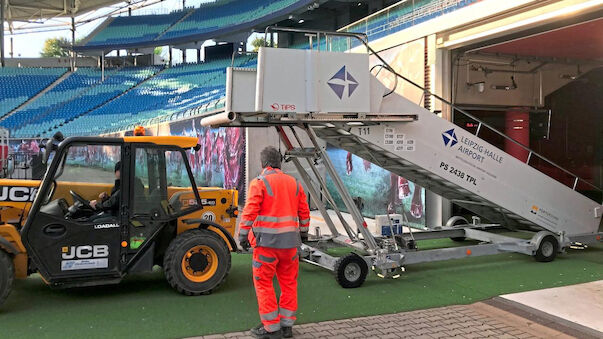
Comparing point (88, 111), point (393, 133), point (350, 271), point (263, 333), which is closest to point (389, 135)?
point (393, 133)

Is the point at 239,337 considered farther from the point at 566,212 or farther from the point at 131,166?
the point at 566,212

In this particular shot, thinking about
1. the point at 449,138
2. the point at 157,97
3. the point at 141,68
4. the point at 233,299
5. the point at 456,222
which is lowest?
→ the point at 233,299

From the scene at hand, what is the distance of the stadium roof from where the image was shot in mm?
41625

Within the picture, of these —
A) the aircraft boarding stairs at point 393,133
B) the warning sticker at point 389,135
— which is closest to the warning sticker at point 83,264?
the aircraft boarding stairs at point 393,133

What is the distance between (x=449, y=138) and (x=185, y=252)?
398 centimetres

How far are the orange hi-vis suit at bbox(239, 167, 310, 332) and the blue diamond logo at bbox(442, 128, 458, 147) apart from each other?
3188 mm

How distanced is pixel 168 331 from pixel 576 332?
391 cm

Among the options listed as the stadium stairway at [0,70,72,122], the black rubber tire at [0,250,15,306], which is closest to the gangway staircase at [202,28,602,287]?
the black rubber tire at [0,250,15,306]

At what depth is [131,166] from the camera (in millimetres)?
5711

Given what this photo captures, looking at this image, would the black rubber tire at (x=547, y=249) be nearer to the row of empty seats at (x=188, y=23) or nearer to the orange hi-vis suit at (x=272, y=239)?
the orange hi-vis suit at (x=272, y=239)

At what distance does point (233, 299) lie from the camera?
581 cm

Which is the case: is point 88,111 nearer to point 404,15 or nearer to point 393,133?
point 404,15

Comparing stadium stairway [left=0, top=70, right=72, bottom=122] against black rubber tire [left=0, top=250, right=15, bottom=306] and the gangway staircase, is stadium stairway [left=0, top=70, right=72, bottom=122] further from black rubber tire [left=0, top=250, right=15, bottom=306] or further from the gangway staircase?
the gangway staircase

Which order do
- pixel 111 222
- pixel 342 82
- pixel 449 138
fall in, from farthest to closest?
pixel 449 138, pixel 342 82, pixel 111 222
